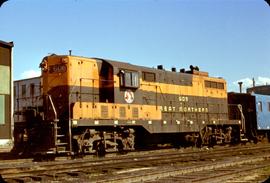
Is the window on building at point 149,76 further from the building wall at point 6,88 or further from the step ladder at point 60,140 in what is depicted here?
the building wall at point 6,88

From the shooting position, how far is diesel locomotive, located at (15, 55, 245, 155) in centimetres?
1580

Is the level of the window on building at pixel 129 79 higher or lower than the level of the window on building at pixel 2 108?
higher

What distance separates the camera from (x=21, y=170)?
12227 mm

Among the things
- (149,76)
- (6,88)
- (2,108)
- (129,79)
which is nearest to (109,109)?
(129,79)

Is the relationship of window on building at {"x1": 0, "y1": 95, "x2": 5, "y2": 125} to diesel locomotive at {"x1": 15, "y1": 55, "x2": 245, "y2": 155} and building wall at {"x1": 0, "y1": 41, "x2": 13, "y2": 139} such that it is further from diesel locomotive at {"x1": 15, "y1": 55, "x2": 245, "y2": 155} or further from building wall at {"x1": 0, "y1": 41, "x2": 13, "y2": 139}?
diesel locomotive at {"x1": 15, "y1": 55, "x2": 245, "y2": 155}

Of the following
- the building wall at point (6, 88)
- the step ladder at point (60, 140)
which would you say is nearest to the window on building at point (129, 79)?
the step ladder at point (60, 140)

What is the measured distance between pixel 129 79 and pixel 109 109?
1908 millimetres

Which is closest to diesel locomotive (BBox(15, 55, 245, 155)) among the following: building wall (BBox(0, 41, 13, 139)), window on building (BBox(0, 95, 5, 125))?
building wall (BBox(0, 41, 13, 139))

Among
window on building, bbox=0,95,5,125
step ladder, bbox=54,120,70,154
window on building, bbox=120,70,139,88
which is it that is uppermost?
window on building, bbox=120,70,139,88

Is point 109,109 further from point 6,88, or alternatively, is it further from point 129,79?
point 6,88

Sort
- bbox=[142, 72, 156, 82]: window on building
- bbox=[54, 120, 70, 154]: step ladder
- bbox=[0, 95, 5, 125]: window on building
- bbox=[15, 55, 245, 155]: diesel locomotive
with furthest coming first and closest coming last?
1. bbox=[142, 72, 156, 82]: window on building
2. bbox=[15, 55, 245, 155]: diesel locomotive
3. bbox=[54, 120, 70, 154]: step ladder
4. bbox=[0, 95, 5, 125]: window on building

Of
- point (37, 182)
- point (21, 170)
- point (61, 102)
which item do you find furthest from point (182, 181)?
point (61, 102)

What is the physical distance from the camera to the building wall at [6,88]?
1252 centimetres

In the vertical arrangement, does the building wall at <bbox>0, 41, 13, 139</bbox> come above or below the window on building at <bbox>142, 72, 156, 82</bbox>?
below
